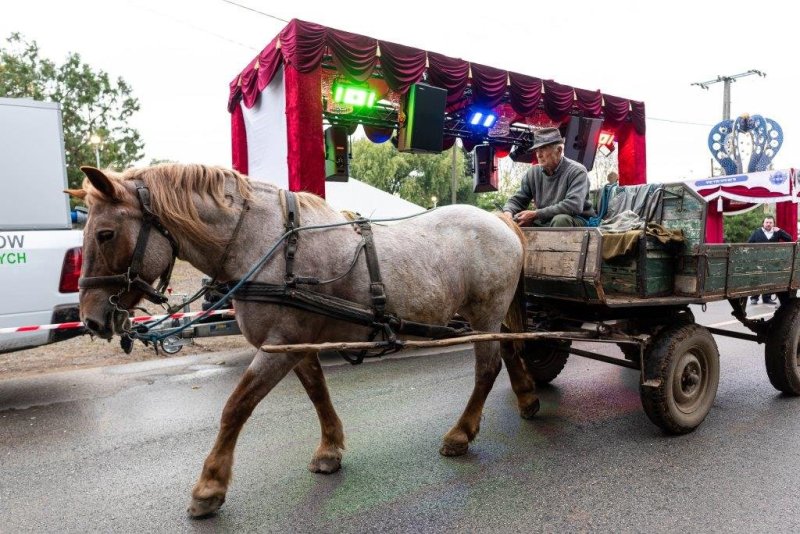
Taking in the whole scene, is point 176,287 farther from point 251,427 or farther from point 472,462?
point 472,462

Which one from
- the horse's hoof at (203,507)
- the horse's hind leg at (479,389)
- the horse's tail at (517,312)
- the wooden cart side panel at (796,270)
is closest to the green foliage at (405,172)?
the wooden cart side panel at (796,270)

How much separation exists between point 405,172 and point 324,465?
1192 inches

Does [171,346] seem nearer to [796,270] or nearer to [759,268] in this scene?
[759,268]

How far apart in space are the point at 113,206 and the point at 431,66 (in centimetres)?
807

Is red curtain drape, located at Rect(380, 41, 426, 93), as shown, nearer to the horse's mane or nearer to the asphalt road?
the asphalt road

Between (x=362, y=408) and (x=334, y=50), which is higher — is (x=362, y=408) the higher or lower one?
the lower one

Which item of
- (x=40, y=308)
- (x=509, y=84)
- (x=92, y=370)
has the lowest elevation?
(x=92, y=370)

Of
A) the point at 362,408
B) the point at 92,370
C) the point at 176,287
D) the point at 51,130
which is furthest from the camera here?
the point at 176,287

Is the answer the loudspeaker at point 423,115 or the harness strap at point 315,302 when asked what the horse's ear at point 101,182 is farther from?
the loudspeaker at point 423,115

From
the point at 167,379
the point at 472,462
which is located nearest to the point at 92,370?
the point at 167,379

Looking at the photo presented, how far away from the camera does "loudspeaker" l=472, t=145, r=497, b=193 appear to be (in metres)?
13.6

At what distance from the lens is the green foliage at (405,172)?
104ft

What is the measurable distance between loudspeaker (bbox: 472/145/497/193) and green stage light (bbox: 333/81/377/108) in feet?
14.6

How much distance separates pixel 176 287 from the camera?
12875 mm
